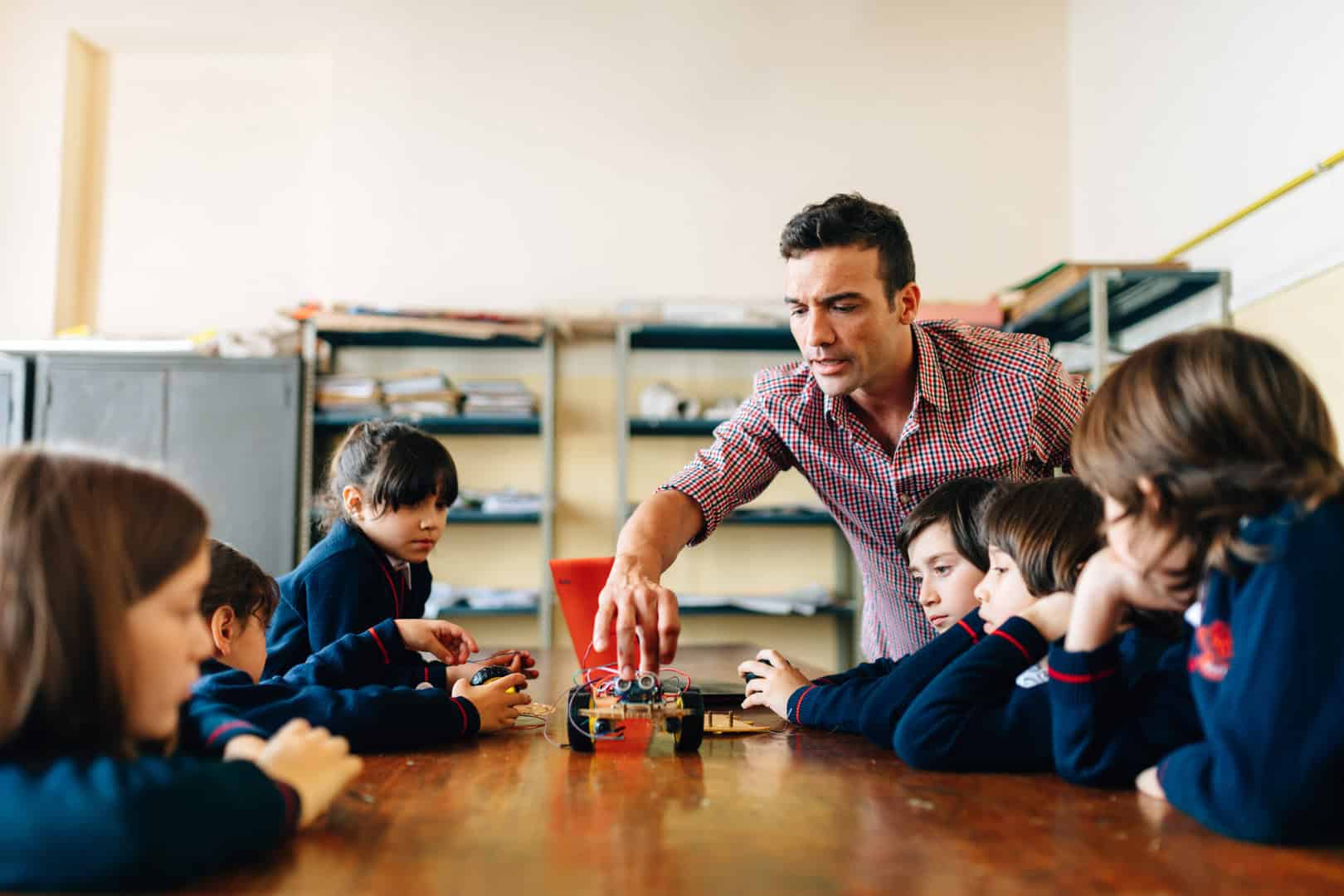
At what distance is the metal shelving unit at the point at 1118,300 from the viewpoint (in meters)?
3.18

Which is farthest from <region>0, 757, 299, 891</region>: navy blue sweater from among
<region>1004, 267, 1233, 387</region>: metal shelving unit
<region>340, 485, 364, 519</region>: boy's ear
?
<region>1004, 267, 1233, 387</region>: metal shelving unit

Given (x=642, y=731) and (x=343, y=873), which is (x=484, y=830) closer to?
(x=343, y=873)

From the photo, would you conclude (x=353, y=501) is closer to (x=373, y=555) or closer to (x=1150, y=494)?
(x=373, y=555)

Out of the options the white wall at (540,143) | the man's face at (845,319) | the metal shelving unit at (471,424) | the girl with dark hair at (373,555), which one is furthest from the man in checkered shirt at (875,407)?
the white wall at (540,143)

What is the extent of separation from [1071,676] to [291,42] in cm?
446

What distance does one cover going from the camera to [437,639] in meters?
1.45

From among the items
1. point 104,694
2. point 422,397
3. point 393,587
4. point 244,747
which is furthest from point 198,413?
point 104,694

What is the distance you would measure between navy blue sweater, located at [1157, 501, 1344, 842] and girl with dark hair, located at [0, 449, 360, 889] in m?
0.66

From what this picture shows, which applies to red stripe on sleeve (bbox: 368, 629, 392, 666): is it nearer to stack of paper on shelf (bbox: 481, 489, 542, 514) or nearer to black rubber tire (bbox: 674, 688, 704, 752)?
black rubber tire (bbox: 674, 688, 704, 752)

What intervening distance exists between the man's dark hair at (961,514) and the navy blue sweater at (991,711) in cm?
39

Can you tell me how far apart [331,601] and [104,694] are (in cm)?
92

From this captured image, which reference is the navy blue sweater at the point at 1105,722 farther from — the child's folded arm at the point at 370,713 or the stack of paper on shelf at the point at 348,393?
the stack of paper on shelf at the point at 348,393

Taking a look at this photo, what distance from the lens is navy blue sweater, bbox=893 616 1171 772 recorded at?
0.98 metres

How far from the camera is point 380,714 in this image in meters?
1.10
